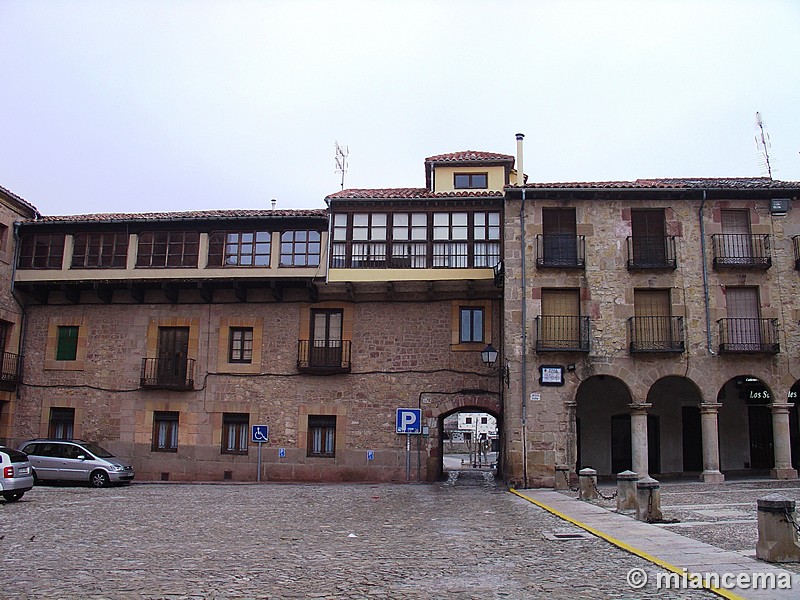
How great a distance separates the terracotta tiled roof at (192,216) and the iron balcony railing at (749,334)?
12714 mm

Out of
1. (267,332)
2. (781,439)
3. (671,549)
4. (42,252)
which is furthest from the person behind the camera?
(42,252)

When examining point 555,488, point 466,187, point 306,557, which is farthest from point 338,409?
point 306,557

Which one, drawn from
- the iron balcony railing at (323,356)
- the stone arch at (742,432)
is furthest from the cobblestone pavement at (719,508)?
the iron balcony railing at (323,356)

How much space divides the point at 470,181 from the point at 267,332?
9.67 m

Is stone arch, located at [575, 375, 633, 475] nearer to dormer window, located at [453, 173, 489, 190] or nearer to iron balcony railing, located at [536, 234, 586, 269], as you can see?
iron balcony railing, located at [536, 234, 586, 269]

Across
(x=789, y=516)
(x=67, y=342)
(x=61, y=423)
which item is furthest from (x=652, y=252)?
(x=61, y=423)

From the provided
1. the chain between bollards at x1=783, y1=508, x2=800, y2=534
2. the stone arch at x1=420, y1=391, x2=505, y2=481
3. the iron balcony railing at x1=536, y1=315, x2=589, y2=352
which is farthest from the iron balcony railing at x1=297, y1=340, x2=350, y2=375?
the chain between bollards at x1=783, y1=508, x2=800, y2=534

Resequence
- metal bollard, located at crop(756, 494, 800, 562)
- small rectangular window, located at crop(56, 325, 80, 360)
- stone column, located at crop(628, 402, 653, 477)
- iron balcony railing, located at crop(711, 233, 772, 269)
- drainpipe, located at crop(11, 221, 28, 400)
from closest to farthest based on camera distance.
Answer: metal bollard, located at crop(756, 494, 800, 562) < stone column, located at crop(628, 402, 653, 477) < iron balcony railing, located at crop(711, 233, 772, 269) < drainpipe, located at crop(11, 221, 28, 400) < small rectangular window, located at crop(56, 325, 80, 360)

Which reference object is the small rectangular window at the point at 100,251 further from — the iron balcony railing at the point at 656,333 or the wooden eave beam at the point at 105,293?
the iron balcony railing at the point at 656,333

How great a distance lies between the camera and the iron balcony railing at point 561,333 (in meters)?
21.2

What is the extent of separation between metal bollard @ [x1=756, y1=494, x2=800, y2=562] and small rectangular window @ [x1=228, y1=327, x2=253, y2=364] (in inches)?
751

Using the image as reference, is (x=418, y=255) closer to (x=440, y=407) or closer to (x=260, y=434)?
(x=440, y=407)

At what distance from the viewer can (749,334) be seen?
2139 centimetres

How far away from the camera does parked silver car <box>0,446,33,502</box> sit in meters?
16.9
